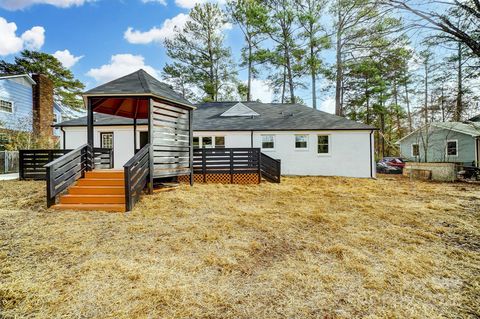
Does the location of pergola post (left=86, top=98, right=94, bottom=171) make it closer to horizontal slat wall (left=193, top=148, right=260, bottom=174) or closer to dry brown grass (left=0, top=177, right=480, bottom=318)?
dry brown grass (left=0, top=177, right=480, bottom=318)

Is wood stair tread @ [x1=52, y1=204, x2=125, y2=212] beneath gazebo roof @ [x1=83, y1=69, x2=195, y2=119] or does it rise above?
beneath

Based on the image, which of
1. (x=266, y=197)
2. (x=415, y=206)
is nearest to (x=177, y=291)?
(x=266, y=197)

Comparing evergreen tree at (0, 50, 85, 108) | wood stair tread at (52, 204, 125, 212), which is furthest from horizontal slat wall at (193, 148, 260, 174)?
evergreen tree at (0, 50, 85, 108)

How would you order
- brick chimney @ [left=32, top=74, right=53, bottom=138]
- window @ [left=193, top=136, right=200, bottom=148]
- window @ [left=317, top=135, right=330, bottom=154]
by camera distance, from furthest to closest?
brick chimney @ [left=32, top=74, right=53, bottom=138]
window @ [left=193, top=136, right=200, bottom=148]
window @ [left=317, top=135, right=330, bottom=154]

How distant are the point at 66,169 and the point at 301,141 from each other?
11.6 m

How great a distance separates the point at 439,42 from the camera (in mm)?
5574

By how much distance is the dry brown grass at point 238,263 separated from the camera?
2.14m

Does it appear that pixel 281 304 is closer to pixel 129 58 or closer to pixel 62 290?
pixel 62 290

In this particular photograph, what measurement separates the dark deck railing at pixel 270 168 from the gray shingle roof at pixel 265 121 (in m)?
3.29

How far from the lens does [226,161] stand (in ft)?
33.2

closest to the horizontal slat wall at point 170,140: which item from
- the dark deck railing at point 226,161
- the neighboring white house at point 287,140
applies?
the dark deck railing at point 226,161

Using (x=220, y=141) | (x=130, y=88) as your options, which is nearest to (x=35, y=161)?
(x=130, y=88)

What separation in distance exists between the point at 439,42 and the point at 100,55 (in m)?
23.2

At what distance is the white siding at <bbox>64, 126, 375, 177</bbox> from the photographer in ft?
43.4
